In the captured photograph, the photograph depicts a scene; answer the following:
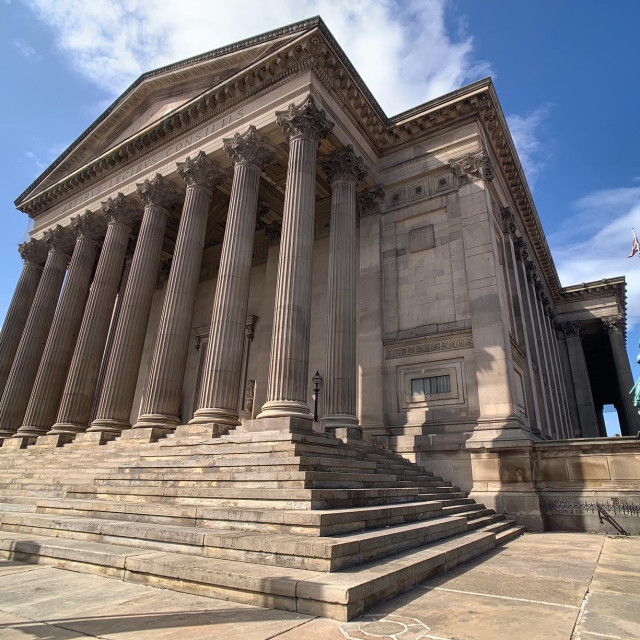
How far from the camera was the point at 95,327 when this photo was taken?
22.2 meters

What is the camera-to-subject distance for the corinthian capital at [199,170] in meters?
21.0

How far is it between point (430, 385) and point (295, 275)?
7.49 meters

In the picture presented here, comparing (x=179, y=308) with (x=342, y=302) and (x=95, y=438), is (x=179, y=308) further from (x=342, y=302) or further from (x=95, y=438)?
(x=342, y=302)

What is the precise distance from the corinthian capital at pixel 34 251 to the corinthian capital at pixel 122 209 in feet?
24.8

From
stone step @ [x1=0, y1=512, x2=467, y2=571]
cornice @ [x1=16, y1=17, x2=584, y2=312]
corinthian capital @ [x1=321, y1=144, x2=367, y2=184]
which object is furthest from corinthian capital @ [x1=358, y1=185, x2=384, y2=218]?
stone step @ [x1=0, y1=512, x2=467, y2=571]

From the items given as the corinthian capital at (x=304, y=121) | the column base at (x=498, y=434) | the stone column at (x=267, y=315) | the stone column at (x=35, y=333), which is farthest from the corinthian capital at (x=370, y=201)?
the stone column at (x=35, y=333)

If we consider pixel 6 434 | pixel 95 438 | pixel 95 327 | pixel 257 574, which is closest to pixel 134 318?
pixel 95 327

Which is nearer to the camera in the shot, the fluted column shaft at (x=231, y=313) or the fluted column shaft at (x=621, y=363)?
the fluted column shaft at (x=231, y=313)

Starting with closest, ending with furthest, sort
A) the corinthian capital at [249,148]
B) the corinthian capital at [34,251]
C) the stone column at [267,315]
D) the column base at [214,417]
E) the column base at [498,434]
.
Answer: the column base at [214,417] → the column base at [498,434] → the corinthian capital at [249,148] → the stone column at [267,315] → the corinthian capital at [34,251]

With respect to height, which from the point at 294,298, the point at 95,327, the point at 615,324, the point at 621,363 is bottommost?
the point at 294,298

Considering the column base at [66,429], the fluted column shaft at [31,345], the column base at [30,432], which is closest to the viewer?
the column base at [66,429]

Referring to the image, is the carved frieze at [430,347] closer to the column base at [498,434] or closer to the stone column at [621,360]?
the column base at [498,434]

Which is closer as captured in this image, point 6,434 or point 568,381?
point 6,434

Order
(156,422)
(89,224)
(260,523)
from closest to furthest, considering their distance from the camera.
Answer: (260,523), (156,422), (89,224)
